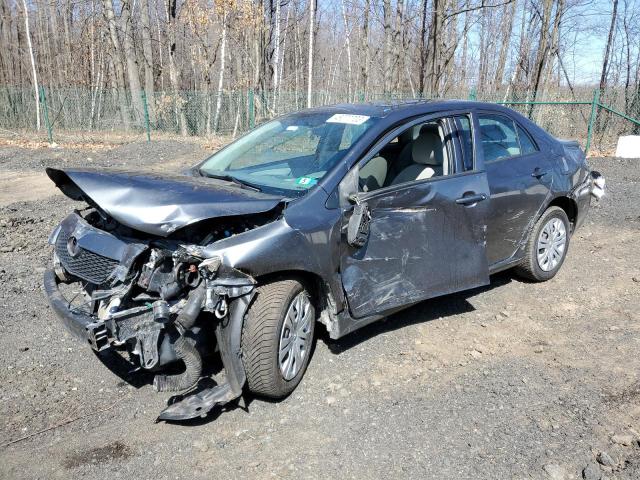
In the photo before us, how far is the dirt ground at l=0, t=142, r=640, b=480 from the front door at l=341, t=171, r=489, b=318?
0.52 m

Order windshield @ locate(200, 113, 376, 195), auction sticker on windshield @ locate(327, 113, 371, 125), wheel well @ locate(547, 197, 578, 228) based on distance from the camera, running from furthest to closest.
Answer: wheel well @ locate(547, 197, 578, 228), auction sticker on windshield @ locate(327, 113, 371, 125), windshield @ locate(200, 113, 376, 195)

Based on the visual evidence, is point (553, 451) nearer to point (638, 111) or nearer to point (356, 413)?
point (356, 413)

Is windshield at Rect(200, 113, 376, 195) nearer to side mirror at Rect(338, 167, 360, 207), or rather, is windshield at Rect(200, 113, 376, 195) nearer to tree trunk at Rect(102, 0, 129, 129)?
side mirror at Rect(338, 167, 360, 207)

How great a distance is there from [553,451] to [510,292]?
2384mm

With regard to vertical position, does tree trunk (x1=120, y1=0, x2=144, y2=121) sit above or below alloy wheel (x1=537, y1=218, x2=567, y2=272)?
above

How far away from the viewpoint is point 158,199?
300 centimetres

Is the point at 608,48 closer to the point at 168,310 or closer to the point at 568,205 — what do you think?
the point at 568,205

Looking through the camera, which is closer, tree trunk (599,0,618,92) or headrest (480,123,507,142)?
headrest (480,123,507,142)

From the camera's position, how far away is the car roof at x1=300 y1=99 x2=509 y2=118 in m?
4.04

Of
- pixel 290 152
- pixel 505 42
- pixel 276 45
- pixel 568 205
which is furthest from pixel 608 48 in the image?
pixel 290 152

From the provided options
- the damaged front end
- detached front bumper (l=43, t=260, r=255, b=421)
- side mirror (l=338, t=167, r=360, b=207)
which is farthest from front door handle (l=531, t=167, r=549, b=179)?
detached front bumper (l=43, t=260, r=255, b=421)

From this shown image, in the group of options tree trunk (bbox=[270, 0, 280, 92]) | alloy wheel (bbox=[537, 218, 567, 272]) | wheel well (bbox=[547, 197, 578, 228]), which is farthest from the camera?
tree trunk (bbox=[270, 0, 280, 92])

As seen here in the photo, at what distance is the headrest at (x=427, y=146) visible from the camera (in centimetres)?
421

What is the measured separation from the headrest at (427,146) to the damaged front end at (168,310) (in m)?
1.76
